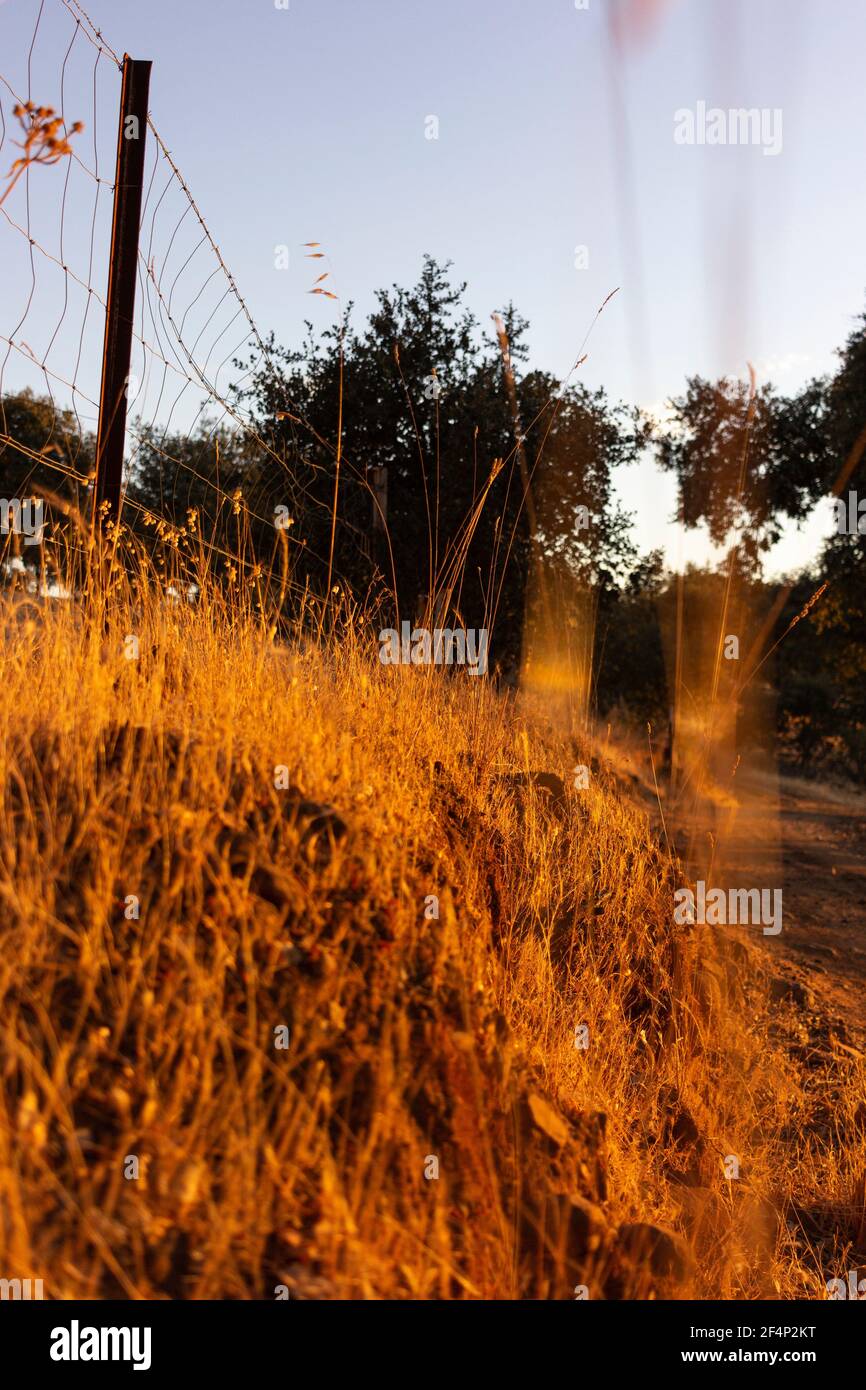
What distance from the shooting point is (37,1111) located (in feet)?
7.54

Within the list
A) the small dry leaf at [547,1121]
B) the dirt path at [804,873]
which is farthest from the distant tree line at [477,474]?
the small dry leaf at [547,1121]

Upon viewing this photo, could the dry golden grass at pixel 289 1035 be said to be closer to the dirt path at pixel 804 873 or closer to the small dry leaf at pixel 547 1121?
the small dry leaf at pixel 547 1121

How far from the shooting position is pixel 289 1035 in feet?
8.93

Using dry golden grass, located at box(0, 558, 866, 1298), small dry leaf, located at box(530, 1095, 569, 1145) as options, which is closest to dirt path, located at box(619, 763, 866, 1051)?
dry golden grass, located at box(0, 558, 866, 1298)

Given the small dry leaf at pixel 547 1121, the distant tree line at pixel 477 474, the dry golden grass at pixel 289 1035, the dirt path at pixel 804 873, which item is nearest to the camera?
the dry golden grass at pixel 289 1035

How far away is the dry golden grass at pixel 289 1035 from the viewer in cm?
228

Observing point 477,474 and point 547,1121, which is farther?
point 477,474

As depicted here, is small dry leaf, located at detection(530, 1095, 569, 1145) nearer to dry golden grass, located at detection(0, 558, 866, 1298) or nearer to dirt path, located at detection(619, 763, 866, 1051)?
dry golden grass, located at detection(0, 558, 866, 1298)

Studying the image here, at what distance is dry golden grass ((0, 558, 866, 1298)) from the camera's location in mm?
2281

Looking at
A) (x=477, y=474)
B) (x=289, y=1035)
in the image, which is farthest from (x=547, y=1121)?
(x=477, y=474)

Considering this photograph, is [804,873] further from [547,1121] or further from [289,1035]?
[289,1035]
